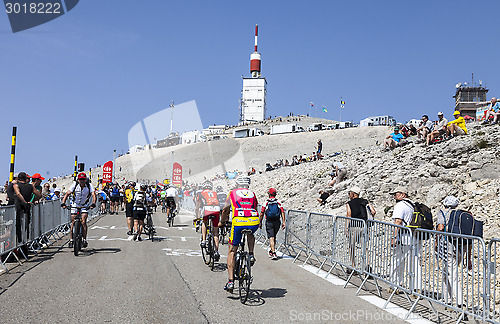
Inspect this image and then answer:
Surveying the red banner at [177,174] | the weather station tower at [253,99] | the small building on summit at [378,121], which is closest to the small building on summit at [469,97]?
the small building on summit at [378,121]

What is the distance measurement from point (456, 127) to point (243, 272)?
15.5 meters

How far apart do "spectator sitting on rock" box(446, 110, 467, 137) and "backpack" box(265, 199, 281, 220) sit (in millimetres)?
10867

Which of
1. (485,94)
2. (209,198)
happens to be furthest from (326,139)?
(209,198)

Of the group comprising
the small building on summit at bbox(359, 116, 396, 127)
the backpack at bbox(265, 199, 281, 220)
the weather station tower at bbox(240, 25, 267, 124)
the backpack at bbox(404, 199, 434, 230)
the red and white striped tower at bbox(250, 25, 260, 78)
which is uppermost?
the red and white striped tower at bbox(250, 25, 260, 78)

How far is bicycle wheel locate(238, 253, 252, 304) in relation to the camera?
6699 mm

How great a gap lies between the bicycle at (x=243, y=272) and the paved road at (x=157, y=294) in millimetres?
177

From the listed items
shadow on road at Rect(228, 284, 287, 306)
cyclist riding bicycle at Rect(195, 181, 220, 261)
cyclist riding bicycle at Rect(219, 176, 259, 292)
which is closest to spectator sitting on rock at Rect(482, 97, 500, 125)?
cyclist riding bicycle at Rect(195, 181, 220, 261)

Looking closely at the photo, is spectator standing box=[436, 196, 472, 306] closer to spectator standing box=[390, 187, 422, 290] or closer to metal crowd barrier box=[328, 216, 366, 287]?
spectator standing box=[390, 187, 422, 290]

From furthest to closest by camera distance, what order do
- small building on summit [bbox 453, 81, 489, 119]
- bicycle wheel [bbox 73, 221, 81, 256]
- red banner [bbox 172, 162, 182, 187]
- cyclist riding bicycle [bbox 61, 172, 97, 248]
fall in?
small building on summit [bbox 453, 81, 489, 119] < red banner [bbox 172, 162, 182, 187] < cyclist riding bicycle [bbox 61, 172, 97, 248] < bicycle wheel [bbox 73, 221, 81, 256]

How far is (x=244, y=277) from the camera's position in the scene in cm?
678

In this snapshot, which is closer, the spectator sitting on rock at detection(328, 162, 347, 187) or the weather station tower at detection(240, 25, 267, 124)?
the spectator sitting on rock at detection(328, 162, 347, 187)

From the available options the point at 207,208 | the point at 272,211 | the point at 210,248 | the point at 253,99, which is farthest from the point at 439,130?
the point at 253,99

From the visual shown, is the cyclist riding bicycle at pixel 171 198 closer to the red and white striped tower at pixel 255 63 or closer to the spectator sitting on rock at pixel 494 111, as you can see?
the spectator sitting on rock at pixel 494 111

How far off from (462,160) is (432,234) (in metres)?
11.6
